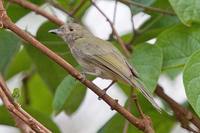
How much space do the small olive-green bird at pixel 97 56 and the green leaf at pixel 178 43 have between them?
20 cm

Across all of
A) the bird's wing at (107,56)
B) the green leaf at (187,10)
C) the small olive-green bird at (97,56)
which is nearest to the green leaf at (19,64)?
the small olive-green bird at (97,56)

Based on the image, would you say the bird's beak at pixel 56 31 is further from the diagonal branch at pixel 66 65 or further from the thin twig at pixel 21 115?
the thin twig at pixel 21 115

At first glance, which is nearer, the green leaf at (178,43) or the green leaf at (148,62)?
the green leaf at (148,62)

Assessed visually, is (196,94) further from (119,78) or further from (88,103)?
(88,103)

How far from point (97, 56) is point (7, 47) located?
477 millimetres

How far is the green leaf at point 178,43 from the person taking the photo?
9.39 ft

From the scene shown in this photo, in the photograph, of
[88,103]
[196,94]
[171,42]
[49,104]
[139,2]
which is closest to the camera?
[196,94]

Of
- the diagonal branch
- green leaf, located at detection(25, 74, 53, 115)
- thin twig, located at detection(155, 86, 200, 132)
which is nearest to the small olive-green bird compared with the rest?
thin twig, located at detection(155, 86, 200, 132)

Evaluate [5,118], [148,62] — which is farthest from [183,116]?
[5,118]

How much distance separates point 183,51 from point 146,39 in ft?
1.42

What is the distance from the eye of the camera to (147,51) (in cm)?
289

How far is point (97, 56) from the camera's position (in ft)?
10.4

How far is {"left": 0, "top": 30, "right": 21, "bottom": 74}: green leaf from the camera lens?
3064 mm

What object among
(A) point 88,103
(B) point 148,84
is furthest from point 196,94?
(A) point 88,103
